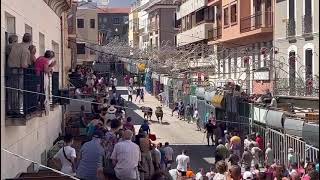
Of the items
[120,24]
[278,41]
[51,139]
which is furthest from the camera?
[120,24]

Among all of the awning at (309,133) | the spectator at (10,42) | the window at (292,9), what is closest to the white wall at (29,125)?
the spectator at (10,42)

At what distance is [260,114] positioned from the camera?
80.4ft

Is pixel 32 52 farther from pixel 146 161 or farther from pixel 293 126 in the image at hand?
pixel 293 126

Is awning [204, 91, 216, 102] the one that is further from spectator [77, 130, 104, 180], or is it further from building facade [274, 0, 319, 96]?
spectator [77, 130, 104, 180]

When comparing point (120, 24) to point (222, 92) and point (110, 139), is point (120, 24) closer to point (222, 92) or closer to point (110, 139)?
point (222, 92)

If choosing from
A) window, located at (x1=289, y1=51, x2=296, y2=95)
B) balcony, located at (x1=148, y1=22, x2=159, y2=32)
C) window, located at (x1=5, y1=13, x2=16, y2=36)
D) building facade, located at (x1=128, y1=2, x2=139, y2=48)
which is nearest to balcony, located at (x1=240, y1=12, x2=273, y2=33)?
window, located at (x1=289, y1=51, x2=296, y2=95)

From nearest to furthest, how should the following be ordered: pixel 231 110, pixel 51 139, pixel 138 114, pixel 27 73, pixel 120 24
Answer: pixel 27 73
pixel 51 139
pixel 231 110
pixel 138 114
pixel 120 24

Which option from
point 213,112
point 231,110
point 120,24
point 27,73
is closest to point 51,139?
point 27,73

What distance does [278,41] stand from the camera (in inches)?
1329

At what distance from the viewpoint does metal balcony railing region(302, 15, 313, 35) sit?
28878 millimetres

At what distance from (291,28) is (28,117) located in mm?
22250

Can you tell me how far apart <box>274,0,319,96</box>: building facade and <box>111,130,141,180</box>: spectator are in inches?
643

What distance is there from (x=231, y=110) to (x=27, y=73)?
19643mm

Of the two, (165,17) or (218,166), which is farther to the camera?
(165,17)
